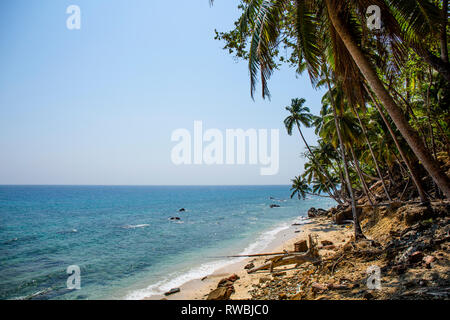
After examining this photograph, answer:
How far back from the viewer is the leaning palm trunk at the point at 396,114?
4258 millimetres

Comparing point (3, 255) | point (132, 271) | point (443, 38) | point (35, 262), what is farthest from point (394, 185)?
point (3, 255)

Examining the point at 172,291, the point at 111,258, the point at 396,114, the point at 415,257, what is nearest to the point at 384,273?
the point at 415,257

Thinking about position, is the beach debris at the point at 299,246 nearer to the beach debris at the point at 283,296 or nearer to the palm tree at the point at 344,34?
the beach debris at the point at 283,296

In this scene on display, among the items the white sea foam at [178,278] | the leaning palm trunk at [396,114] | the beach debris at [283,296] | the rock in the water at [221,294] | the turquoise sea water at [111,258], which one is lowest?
the turquoise sea water at [111,258]

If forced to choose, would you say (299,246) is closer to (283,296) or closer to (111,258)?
(283,296)

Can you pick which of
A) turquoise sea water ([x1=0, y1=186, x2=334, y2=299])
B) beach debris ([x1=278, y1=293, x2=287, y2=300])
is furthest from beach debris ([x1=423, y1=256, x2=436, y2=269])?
turquoise sea water ([x1=0, y1=186, x2=334, y2=299])

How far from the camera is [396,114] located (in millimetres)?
4609

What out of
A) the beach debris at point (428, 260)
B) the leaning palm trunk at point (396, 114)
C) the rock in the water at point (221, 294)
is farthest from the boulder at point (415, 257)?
the rock in the water at point (221, 294)

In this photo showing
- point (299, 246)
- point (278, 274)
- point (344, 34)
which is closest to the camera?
point (344, 34)

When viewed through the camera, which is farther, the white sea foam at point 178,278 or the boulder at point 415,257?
the white sea foam at point 178,278

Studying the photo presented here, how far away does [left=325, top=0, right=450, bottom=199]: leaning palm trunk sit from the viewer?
4.26m

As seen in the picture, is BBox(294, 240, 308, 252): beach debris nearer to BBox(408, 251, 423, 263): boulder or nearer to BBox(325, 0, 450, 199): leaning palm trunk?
BBox(408, 251, 423, 263): boulder

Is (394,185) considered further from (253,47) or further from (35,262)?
(35,262)
